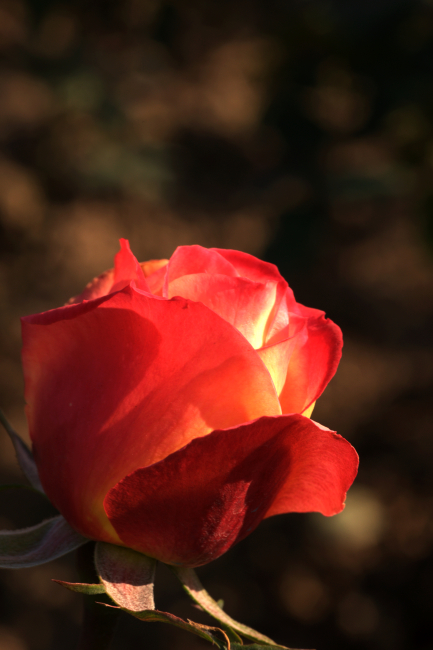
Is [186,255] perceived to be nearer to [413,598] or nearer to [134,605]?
[134,605]

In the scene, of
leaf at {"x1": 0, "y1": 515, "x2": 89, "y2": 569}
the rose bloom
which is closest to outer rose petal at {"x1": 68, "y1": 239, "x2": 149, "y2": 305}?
the rose bloom

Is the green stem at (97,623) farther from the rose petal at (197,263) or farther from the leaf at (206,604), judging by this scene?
the rose petal at (197,263)

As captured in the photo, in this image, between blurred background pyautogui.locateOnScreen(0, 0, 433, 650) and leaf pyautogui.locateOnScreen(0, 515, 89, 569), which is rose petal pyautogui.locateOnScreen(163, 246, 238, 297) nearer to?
leaf pyautogui.locateOnScreen(0, 515, 89, 569)

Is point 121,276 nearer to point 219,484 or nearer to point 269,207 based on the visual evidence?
point 219,484

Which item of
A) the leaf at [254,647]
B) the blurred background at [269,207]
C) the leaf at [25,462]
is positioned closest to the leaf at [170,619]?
the leaf at [254,647]

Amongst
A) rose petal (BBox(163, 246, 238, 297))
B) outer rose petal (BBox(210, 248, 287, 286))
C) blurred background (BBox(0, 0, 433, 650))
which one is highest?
rose petal (BBox(163, 246, 238, 297))

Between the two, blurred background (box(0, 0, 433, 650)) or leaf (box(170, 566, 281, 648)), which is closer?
leaf (box(170, 566, 281, 648))

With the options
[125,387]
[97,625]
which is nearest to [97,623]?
[97,625]
